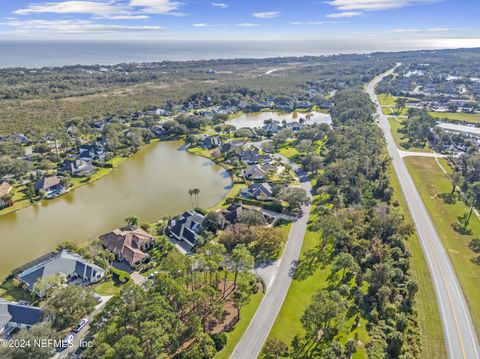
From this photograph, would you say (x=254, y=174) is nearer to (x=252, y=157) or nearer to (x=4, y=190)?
(x=252, y=157)

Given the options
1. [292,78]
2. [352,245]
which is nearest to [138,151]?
[352,245]

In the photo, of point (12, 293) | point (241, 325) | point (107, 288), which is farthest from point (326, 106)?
point (12, 293)

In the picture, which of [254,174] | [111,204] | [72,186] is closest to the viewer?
[111,204]

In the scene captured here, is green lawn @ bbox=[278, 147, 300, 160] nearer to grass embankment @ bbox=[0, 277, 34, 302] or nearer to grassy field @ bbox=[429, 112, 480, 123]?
grass embankment @ bbox=[0, 277, 34, 302]

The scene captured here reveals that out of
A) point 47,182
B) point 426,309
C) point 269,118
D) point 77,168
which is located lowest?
Result: point 426,309

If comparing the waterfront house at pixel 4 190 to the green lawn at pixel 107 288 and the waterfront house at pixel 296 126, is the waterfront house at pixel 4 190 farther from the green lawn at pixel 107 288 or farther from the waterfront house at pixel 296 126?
the waterfront house at pixel 296 126

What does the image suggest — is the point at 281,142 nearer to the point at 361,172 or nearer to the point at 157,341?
the point at 361,172

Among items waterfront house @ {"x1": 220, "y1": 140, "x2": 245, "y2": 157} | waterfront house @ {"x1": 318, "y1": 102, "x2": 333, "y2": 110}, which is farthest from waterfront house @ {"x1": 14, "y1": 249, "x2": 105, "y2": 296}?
waterfront house @ {"x1": 318, "y1": 102, "x2": 333, "y2": 110}
